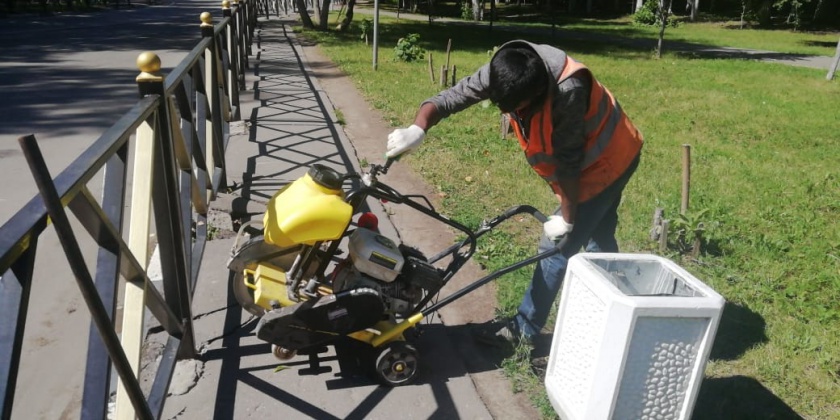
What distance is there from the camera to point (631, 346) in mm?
2223

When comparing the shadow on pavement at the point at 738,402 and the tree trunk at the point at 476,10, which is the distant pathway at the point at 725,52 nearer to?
the tree trunk at the point at 476,10

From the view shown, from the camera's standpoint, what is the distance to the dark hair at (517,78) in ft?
7.91

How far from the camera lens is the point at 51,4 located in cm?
2439

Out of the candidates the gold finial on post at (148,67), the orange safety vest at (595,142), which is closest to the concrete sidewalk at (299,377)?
the orange safety vest at (595,142)

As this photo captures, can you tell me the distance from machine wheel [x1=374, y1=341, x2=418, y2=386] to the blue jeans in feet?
2.28

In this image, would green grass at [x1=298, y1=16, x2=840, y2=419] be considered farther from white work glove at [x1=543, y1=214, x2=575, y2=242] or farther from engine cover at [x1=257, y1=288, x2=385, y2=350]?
engine cover at [x1=257, y1=288, x2=385, y2=350]

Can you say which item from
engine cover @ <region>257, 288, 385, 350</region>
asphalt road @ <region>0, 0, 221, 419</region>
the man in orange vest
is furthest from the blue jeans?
asphalt road @ <region>0, 0, 221, 419</region>

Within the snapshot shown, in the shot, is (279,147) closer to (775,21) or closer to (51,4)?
(51,4)

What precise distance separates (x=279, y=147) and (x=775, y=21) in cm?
3899

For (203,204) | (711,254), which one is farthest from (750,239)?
(203,204)

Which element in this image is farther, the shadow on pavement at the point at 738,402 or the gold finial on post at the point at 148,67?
the shadow on pavement at the point at 738,402

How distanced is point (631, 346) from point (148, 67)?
2255 mm

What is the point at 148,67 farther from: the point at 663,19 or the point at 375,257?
the point at 663,19

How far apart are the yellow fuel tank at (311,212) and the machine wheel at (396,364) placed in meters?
0.64
